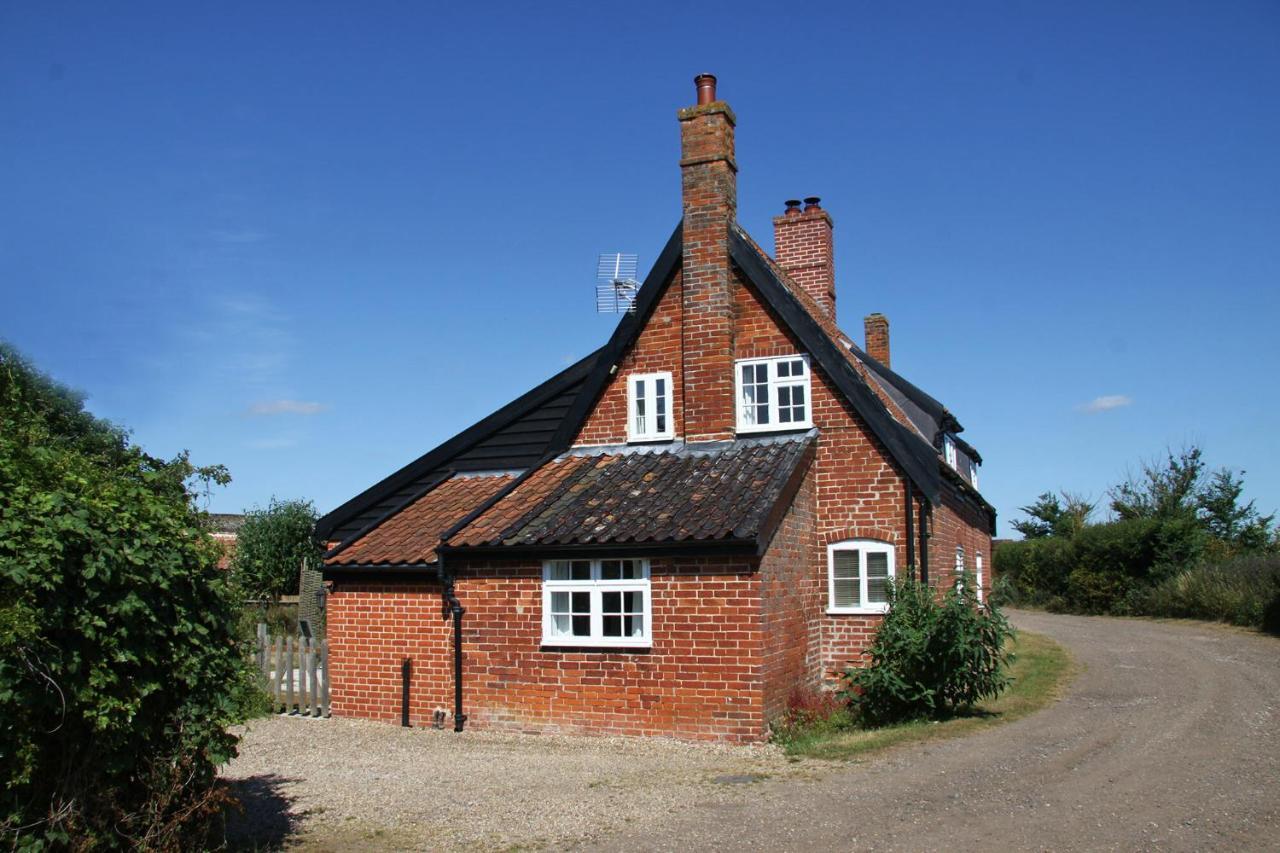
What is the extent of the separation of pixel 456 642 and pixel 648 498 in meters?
3.54

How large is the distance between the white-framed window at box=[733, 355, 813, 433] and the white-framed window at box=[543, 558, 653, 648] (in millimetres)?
3597

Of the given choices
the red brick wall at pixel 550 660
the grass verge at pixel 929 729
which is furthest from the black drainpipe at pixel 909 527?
the red brick wall at pixel 550 660

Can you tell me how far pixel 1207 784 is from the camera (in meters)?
10.0

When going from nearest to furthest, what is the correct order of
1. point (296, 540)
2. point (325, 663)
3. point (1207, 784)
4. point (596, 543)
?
point (1207, 784) → point (596, 543) → point (325, 663) → point (296, 540)

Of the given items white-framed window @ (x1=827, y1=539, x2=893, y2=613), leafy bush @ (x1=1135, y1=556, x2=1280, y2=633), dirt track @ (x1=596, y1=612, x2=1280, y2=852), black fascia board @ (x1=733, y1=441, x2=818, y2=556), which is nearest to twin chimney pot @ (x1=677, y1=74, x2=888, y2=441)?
black fascia board @ (x1=733, y1=441, x2=818, y2=556)

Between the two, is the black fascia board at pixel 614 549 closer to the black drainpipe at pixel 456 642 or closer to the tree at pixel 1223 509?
the black drainpipe at pixel 456 642

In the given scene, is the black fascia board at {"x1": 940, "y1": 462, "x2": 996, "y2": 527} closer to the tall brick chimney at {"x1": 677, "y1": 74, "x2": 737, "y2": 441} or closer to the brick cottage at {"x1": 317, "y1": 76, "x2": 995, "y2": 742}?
the brick cottage at {"x1": 317, "y1": 76, "x2": 995, "y2": 742}

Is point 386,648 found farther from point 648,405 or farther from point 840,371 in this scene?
point 840,371

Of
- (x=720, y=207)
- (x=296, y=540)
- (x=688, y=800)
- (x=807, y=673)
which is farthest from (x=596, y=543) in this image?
(x=296, y=540)

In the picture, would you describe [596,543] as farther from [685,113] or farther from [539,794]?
[685,113]

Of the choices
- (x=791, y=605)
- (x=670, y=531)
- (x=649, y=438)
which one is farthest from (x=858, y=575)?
(x=649, y=438)

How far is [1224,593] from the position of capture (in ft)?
96.6

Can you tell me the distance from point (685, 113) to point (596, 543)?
7695 mm

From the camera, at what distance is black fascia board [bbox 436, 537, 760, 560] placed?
1362 cm
